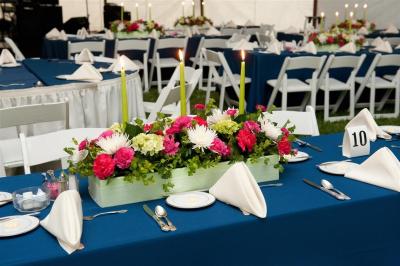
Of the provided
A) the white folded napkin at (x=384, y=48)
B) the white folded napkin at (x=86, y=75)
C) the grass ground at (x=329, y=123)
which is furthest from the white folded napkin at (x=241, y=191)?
the white folded napkin at (x=384, y=48)

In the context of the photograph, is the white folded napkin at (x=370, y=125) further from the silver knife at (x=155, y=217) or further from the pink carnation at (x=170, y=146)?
the silver knife at (x=155, y=217)

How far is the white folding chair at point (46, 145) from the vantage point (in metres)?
2.25

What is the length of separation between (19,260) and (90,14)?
1236 centimetres

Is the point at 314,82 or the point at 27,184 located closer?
the point at 27,184

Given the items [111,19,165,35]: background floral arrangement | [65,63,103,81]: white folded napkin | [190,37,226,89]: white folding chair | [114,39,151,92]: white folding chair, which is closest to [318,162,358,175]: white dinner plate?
[65,63,103,81]: white folded napkin

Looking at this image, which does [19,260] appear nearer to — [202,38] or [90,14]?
[202,38]

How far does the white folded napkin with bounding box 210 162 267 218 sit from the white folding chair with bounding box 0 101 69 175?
4.93 feet

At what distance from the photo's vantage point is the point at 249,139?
176 centimetres

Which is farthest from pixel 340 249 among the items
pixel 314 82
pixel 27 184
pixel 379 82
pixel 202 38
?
pixel 202 38

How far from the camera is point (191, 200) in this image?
167 cm

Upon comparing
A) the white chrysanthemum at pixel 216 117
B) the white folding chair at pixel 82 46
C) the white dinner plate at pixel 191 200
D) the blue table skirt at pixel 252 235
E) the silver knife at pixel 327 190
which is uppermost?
the white folding chair at pixel 82 46

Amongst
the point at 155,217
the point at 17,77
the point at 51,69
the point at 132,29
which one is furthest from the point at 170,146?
the point at 132,29

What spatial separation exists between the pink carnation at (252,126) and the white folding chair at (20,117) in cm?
149

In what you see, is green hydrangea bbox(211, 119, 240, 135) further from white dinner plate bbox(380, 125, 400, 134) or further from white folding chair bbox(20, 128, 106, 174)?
white dinner plate bbox(380, 125, 400, 134)
